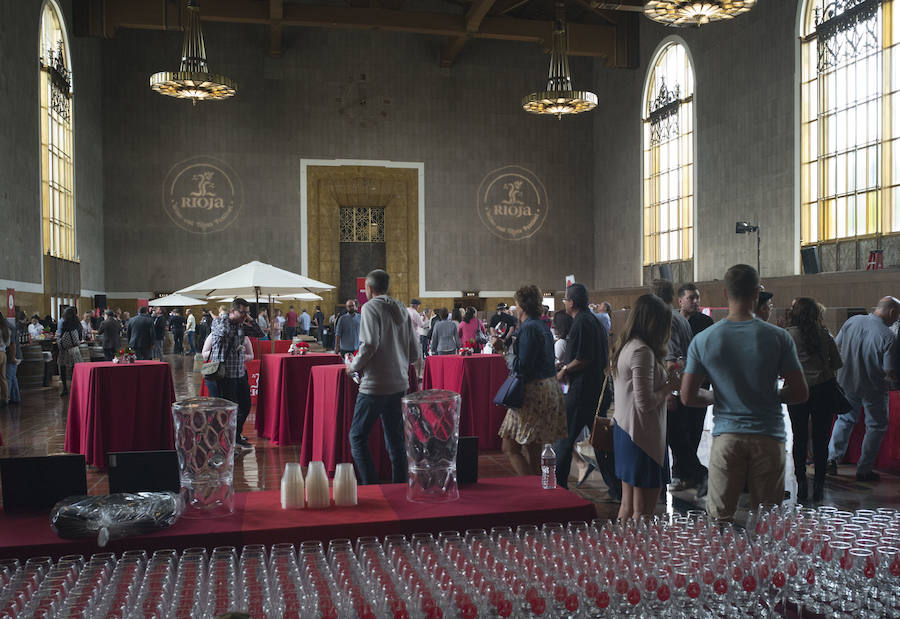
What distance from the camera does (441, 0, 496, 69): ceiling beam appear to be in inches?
750

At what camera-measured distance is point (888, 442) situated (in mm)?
5762

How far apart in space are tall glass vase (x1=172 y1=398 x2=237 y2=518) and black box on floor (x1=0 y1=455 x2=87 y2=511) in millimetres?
338

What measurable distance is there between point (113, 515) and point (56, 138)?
712 inches

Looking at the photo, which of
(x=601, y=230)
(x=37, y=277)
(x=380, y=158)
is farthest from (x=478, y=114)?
(x=37, y=277)

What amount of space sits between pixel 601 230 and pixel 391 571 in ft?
76.2

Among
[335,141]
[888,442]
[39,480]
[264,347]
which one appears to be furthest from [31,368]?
[335,141]

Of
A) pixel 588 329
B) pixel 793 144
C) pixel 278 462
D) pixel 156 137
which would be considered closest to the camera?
pixel 588 329

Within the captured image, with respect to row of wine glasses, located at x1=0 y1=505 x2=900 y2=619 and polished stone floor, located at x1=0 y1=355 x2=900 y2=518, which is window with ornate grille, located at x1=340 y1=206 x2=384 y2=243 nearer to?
polished stone floor, located at x1=0 y1=355 x2=900 y2=518

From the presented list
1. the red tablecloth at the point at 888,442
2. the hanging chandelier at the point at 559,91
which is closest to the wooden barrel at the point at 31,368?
the hanging chandelier at the point at 559,91

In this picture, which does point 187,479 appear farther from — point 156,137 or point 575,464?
point 156,137

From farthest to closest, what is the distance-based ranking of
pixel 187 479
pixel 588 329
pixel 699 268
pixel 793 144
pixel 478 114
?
pixel 478 114
pixel 699 268
pixel 793 144
pixel 588 329
pixel 187 479

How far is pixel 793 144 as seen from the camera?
587 inches

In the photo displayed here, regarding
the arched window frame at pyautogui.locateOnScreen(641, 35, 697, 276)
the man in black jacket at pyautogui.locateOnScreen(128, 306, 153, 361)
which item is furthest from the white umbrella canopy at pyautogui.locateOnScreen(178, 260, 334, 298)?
the arched window frame at pyautogui.locateOnScreen(641, 35, 697, 276)

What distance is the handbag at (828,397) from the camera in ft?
15.7
